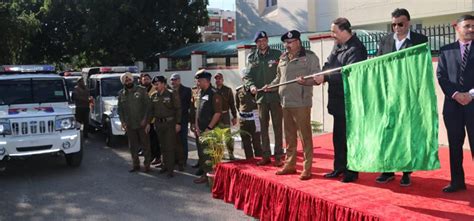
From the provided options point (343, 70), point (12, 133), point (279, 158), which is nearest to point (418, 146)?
point (343, 70)

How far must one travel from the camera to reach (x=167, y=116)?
24.2 feet

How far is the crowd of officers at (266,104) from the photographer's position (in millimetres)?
4559

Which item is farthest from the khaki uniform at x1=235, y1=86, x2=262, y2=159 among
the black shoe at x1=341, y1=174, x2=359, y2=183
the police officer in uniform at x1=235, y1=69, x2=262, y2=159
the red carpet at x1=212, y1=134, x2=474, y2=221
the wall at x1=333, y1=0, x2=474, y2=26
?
the wall at x1=333, y1=0, x2=474, y2=26

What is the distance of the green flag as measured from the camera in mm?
3639

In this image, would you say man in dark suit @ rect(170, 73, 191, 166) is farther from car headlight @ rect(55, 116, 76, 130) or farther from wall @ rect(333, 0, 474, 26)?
wall @ rect(333, 0, 474, 26)

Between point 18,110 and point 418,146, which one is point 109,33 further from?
point 418,146

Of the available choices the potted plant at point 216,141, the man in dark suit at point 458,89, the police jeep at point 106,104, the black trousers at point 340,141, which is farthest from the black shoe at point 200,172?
the man in dark suit at point 458,89

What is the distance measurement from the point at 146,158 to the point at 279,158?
2.98 meters

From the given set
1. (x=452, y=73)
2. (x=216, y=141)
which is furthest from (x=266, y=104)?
(x=452, y=73)

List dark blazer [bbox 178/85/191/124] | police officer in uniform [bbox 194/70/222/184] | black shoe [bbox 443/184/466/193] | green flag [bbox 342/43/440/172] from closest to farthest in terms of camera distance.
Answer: green flag [bbox 342/43/440/172]
black shoe [bbox 443/184/466/193]
police officer in uniform [bbox 194/70/222/184]
dark blazer [bbox 178/85/191/124]

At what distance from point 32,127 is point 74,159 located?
3.41ft

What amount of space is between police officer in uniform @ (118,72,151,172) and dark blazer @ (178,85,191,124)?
0.58 meters

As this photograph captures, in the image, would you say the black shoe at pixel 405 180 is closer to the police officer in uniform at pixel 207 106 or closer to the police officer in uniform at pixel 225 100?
the police officer in uniform at pixel 207 106

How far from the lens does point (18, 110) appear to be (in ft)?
26.2
